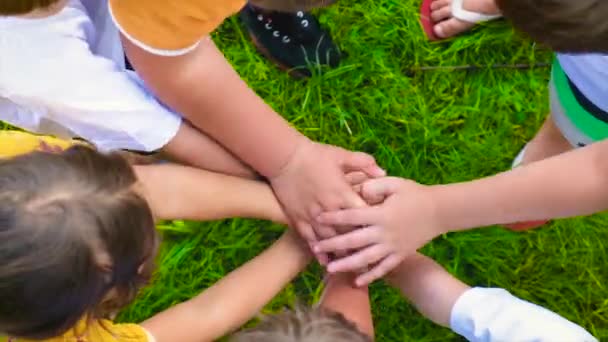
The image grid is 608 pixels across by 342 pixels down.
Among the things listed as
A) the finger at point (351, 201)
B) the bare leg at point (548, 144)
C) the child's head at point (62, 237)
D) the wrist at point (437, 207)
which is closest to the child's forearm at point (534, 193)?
the wrist at point (437, 207)

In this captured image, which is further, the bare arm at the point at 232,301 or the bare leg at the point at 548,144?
the bare leg at the point at 548,144

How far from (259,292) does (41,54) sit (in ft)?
1.45

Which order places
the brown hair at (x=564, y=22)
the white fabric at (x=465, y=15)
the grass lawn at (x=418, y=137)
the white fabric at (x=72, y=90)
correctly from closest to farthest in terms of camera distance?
the brown hair at (x=564, y=22), the white fabric at (x=72, y=90), the grass lawn at (x=418, y=137), the white fabric at (x=465, y=15)

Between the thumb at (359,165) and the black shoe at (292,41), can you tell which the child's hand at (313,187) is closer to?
the thumb at (359,165)

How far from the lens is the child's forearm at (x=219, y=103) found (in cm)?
104

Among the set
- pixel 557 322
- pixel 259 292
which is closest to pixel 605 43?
pixel 557 322

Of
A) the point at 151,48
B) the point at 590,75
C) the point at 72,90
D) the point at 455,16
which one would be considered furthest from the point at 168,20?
the point at 455,16

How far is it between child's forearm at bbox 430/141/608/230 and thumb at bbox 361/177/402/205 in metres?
0.05

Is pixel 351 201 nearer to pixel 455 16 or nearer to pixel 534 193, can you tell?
pixel 534 193

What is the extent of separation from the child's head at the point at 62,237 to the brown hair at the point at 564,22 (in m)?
0.47

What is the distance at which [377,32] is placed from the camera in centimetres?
144

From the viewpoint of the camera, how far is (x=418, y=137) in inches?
54.6

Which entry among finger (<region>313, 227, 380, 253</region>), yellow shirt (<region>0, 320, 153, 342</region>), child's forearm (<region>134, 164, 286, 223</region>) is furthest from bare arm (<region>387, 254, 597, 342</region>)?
yellow shirt (<region>0, 320, 153, 342</region>)

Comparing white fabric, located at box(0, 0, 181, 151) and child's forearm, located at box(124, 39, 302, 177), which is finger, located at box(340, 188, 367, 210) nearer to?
child's forearm, located at box(124, 39, 302, 177)
